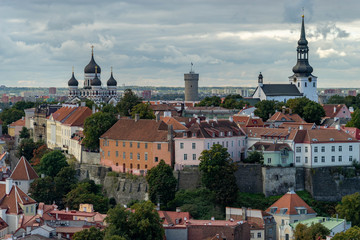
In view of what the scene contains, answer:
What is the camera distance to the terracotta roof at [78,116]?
95.6 meters

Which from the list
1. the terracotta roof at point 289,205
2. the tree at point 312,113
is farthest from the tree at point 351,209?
the tree at point 312,113

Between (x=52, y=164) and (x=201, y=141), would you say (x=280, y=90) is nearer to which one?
(x=52, y=164)

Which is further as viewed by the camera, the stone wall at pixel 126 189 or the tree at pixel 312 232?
the stone wall at pixel 126 189

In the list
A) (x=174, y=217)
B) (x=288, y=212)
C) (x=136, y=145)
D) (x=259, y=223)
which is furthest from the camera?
(x=136, y=145)

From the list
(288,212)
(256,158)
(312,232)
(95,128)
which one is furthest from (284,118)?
(312,232)

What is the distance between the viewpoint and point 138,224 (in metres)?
60.9

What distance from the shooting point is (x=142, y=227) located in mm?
60469

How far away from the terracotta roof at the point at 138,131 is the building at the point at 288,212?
563 inches

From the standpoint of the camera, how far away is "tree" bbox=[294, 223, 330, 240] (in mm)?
62406

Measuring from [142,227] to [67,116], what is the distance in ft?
143

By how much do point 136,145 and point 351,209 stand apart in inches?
924

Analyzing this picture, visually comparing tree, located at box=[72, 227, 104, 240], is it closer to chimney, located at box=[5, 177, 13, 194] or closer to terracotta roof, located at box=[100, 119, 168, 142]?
chimney, located at box=[5, 177, 13, 194]

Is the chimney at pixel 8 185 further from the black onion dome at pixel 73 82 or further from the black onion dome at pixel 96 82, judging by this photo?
the black onion dome at pixel 73 82

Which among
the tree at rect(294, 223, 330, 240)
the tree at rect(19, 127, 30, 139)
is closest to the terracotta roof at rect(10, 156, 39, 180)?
the tree at rect(294, 223, 330, 240)
